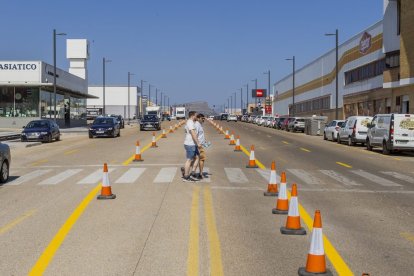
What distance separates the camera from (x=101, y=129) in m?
40.4

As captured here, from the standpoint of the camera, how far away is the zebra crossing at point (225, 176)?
47.1 feet

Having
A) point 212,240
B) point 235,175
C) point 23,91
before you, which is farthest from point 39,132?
point 212,240

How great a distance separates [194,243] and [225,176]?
8.24 metres

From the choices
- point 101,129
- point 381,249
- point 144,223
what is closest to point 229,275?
point 381,249

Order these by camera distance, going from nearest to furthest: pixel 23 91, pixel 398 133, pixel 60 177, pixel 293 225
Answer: pixel 293 225
pixel 60 177
pixel 398 133
pixel 23 91

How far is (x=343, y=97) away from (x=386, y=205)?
2288 inches

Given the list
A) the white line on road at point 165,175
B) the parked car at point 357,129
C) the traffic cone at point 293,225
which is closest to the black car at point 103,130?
the parked car at point 357,129

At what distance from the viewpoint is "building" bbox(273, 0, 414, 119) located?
44.2m

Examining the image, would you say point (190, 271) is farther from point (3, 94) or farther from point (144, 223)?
point (3, 94)

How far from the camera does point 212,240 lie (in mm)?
7582

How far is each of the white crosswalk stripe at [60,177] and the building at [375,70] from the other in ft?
105

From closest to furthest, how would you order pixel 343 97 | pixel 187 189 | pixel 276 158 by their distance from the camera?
1. pixel 187 189
2. pixel 276 158
3. pixel 343 97

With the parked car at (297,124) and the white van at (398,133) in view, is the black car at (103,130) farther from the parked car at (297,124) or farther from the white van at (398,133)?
the parked car at (297,124)

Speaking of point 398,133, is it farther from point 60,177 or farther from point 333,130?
point 60,177
